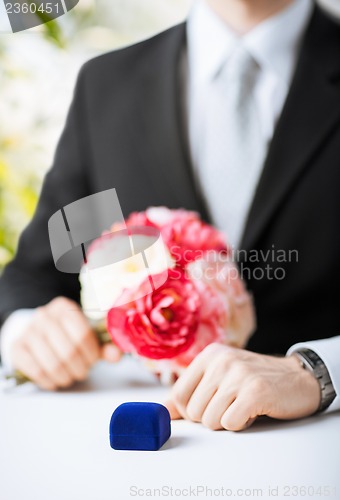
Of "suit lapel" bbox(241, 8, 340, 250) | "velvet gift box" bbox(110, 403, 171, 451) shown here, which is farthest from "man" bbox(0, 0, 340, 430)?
"velvet gift box" bbox(110, 403, 171, 451)

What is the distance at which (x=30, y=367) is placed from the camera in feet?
1.90

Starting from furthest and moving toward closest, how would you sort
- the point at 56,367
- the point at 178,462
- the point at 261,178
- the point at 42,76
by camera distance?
the point at 42,76 → the point at 261,178 → the point at 56,367 → the point at 178,462

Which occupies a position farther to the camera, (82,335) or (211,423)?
(82,335)

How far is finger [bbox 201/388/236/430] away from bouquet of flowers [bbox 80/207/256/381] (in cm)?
6

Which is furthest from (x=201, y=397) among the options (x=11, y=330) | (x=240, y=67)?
(x=240, y=67)

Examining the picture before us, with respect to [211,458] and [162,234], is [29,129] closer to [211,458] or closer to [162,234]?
[162,234]

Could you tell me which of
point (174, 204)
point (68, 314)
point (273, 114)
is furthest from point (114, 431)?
point (273, 114)

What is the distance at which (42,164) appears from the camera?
83 cm

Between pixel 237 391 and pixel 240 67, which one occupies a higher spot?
pixel 240 67

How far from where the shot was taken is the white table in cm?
40

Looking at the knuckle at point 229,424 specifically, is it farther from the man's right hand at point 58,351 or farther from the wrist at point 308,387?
the man's right hand at point 58,351

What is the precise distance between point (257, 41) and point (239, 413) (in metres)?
0.43

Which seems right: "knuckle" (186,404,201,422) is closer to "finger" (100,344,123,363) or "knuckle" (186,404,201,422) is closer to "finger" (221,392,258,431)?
"finger" (221,392,258,431)

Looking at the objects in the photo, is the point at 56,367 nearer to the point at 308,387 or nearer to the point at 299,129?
the point at 308,387
